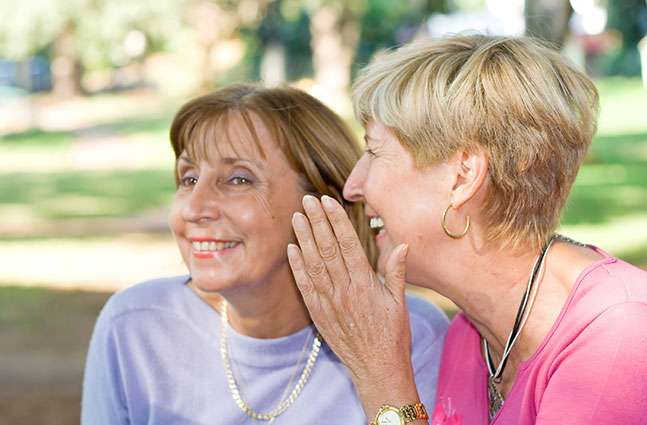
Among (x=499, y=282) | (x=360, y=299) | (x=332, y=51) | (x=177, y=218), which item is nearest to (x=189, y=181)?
(x=177, y=218)

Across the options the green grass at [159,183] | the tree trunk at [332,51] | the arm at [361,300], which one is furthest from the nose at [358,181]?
the tree trunk at [332,51]

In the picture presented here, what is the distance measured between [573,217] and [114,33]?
2215 centimetres

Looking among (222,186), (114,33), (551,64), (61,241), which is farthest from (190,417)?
(114,33)

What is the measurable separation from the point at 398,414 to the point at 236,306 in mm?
774

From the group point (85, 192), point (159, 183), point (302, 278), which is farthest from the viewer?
point (159, 183)

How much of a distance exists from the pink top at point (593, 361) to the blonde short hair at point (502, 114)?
25cm

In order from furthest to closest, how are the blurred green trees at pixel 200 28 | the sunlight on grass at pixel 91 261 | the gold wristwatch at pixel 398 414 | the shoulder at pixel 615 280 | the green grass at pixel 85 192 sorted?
the blurred green trees at pixel 200 28 → the green grass at pixel 85 192 → the sunlight on grass at pixel 91 261 → the gold wristwatch at pixel 398 414 → the shoulder at pixel 615 280

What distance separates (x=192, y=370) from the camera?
8.75 ft

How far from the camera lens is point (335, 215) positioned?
7.16 ft

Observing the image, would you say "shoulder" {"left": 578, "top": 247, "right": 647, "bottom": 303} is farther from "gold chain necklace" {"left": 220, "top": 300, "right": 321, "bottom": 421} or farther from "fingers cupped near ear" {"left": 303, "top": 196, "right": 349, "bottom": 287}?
"gold chain necklace" {"left": 220, "top": 300, "right": 321, "bottom": 421}

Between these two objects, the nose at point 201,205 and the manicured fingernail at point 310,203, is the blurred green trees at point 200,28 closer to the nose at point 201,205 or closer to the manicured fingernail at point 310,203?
the nose at point 201,205

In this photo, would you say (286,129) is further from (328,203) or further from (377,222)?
(328,203)

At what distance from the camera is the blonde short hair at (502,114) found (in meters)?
2.17

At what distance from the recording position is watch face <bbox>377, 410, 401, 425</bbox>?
2.15 metres
